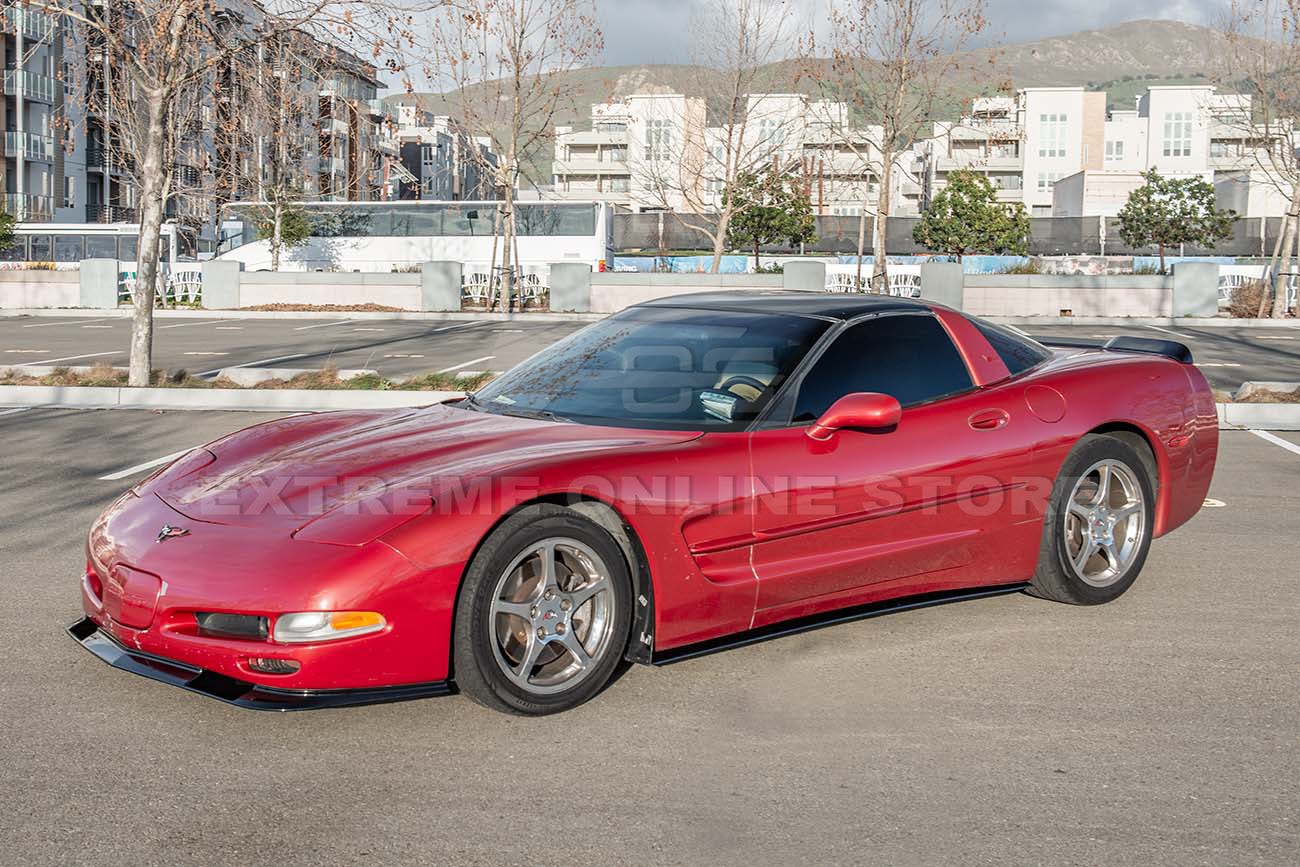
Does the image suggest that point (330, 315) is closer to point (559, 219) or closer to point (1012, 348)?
point (559, 219)

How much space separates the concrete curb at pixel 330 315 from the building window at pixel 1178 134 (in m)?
87.8

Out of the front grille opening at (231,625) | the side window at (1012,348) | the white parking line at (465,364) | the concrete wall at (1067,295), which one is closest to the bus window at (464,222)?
the concrete wall at (1067,295)

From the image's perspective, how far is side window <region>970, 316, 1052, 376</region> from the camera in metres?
5.76

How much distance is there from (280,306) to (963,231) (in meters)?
40.4

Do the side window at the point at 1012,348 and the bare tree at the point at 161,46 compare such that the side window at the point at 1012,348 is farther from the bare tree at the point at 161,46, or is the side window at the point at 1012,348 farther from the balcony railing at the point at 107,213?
the balcony railing at the point at 107,213

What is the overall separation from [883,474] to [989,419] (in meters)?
0.69

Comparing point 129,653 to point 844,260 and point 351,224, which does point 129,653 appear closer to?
point 351,224

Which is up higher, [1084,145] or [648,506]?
[1084,145]

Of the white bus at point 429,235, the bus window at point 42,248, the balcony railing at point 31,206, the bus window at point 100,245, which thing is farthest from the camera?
the balcony railing at point 31,206

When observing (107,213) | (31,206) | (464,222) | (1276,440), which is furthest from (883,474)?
(107,213)

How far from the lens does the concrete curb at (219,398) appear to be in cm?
1315

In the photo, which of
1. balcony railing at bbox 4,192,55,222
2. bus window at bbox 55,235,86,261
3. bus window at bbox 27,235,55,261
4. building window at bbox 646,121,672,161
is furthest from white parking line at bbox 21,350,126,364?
balcony railing at bbox 4,192,55,222

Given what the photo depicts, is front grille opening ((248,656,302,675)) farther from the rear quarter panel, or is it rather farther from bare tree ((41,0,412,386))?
bare tree ((41,0,412,386))

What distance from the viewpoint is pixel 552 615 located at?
166 inches
